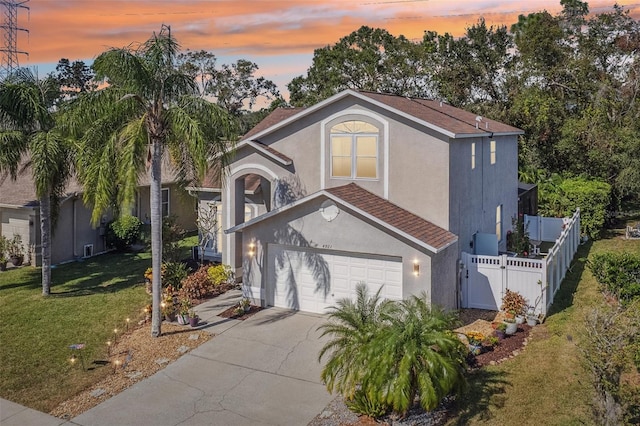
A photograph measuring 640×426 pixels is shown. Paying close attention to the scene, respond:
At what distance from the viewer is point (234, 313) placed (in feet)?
→ 52.5

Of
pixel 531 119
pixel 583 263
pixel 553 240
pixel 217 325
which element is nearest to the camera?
pixel 217 325

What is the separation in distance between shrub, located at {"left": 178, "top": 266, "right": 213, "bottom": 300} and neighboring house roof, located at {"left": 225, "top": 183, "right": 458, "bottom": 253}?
2755 mm

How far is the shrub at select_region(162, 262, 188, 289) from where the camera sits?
18188 millimetres

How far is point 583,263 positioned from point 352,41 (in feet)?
128

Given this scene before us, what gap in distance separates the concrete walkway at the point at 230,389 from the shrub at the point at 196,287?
118 inches

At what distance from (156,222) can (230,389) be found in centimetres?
505

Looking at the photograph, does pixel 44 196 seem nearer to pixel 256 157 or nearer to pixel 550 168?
pixel 256 157

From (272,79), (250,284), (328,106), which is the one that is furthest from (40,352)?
(272,79)

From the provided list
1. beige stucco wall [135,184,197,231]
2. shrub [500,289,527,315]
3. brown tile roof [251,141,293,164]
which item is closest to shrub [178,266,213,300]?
brown tile roof [251,141,293,164]

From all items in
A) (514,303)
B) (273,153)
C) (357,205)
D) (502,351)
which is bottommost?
(502,351)

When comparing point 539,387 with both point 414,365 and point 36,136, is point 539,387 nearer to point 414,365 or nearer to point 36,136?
point 414,365

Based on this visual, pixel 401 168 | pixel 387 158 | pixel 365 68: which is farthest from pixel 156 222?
pixel 365 68

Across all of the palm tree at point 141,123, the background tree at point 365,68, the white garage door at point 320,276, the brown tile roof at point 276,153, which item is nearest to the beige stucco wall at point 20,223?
the palm tree at point 141,123

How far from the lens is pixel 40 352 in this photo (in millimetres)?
13320
